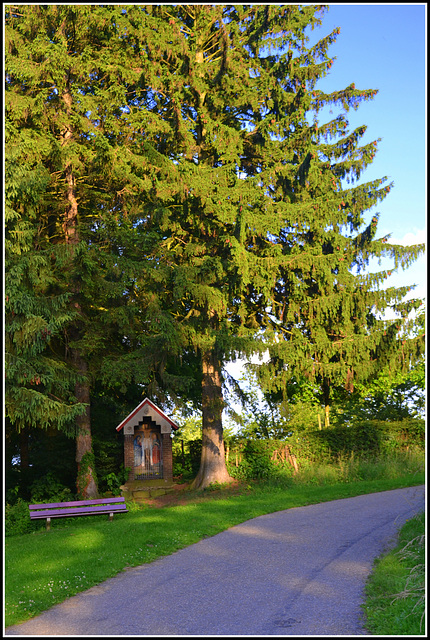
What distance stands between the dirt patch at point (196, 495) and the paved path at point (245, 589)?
5781 millimetres

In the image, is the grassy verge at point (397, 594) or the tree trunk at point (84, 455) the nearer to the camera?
the grassy verge at point (397, 594)

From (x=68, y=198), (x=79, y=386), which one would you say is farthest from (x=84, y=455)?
(x=68, y=198)

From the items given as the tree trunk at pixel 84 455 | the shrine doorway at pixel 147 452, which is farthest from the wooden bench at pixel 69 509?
the shrine doorway at pixel 147 452

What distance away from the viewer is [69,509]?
14.6m

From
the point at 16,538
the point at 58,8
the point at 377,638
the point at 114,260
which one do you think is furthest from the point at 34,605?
the point at 58,8

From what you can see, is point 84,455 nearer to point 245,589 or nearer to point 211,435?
point 211,435

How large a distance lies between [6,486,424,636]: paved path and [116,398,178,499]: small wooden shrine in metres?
8.31

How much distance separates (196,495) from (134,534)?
6.33 meters

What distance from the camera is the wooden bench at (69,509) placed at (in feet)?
46.8

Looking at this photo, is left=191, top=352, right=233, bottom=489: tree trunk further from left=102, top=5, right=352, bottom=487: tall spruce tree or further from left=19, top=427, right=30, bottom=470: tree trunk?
left=19, top=427, right=30, bottom=470: tree trunk

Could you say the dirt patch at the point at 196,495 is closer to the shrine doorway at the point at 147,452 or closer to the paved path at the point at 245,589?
the shrine doorway at the point at 147,452

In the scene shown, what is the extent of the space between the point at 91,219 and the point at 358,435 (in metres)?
12.2

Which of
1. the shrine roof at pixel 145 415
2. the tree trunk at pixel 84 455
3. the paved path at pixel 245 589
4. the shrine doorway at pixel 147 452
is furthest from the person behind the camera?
the shrine doorway at pixel 147 452

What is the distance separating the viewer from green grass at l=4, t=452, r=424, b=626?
322 inches
